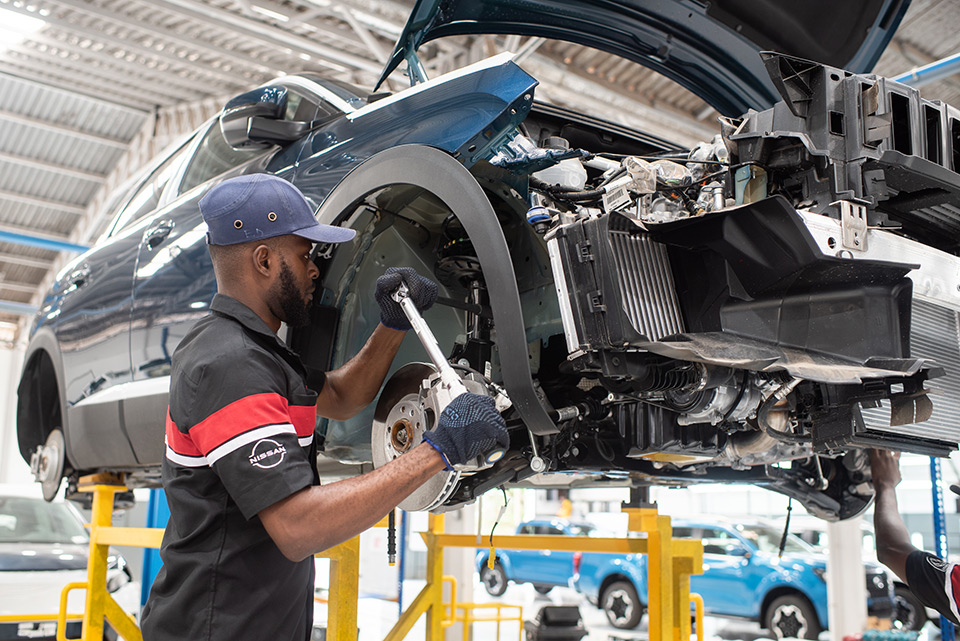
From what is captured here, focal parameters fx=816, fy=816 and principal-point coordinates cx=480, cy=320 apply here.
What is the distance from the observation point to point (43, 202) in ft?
46.9

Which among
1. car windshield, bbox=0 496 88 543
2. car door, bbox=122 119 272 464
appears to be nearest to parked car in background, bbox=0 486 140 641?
car windshield, bbox=0 496 88 543

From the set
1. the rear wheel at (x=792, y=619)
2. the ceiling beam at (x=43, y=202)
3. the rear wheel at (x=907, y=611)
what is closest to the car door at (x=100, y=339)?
the rear wheel at (x=792, y=619)

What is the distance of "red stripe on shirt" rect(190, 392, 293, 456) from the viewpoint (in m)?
1.62

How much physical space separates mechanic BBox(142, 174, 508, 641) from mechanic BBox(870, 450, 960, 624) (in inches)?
78.8

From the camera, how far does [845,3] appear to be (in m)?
2.74

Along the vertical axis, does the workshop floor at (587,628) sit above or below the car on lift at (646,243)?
below

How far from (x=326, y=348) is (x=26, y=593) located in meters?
4.84

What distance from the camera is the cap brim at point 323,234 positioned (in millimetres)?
1948

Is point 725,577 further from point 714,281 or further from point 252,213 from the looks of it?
point 252,213

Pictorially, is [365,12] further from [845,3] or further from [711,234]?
[711,234]

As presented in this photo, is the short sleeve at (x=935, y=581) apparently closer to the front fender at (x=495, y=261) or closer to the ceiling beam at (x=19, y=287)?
the front fender at (x=495, y=261)

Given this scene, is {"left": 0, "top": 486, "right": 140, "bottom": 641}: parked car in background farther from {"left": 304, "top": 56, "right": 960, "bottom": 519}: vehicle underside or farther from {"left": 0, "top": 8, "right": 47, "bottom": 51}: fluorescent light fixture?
{"left": 0, "top": 8, "right": 47, "bottom": 51}: fluorescent light fixture

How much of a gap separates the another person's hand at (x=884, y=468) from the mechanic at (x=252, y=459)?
2101 mm

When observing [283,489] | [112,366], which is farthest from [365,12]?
[283,489]
